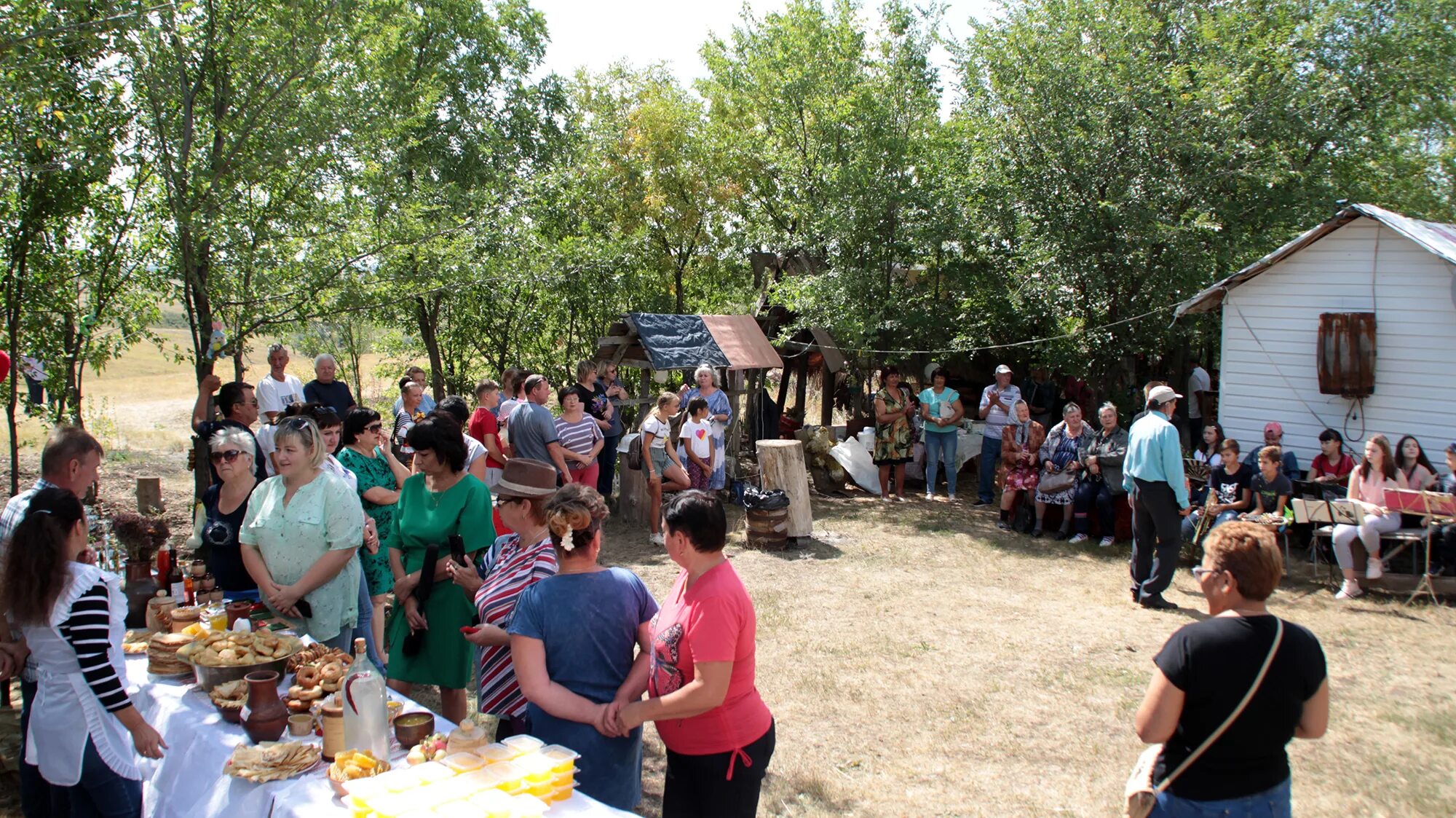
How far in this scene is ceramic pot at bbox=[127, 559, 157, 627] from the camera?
427cm

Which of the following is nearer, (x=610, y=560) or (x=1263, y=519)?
(x=1263, y=519)

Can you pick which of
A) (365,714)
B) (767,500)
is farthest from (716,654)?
(767,500)

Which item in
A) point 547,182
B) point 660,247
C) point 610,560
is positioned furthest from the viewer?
point 660,247

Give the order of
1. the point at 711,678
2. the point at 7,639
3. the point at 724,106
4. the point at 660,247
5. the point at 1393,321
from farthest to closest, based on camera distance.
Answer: the point at 724,106
the point at 660,247
the point at 1393,321
the point at 7,639
the point at 711,678

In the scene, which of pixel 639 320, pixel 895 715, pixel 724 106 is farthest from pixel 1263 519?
pixel 724 106

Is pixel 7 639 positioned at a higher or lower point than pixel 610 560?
higher

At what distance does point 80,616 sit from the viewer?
296 cm

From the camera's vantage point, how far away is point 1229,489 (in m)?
8.79

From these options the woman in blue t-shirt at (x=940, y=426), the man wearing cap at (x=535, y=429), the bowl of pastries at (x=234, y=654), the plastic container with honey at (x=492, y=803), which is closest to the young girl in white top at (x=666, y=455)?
the man wearing cap at (x=535, y=429)

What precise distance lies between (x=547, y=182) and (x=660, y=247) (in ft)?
9.07

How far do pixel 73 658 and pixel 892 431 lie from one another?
978cm

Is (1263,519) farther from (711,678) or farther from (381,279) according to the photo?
(381,279)

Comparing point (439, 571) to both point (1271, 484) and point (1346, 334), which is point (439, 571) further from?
point (1346, 334)

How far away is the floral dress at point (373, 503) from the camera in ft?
16.0
